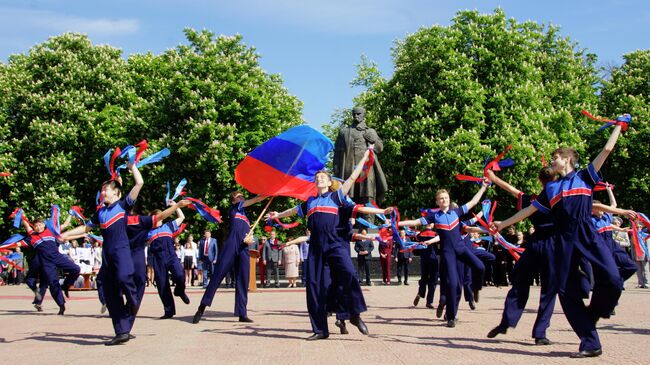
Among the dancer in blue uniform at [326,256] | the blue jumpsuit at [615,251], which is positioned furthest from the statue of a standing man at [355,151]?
the dancer in blue uniform at [326,256]

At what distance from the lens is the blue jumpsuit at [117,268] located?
901 cm

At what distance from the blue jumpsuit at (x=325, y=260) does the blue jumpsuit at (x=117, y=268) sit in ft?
7.27

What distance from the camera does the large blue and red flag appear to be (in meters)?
12.7

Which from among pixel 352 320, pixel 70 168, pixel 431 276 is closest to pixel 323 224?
pixel 352 320

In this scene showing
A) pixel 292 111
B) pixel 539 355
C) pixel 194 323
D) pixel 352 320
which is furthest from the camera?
pixel 292 111

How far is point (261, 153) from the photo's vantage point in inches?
529

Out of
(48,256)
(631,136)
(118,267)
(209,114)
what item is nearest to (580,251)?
(118,267)

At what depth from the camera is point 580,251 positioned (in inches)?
299

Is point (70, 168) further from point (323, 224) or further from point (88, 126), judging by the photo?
point (323, 224)

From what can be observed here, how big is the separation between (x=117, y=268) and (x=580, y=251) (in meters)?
5.35

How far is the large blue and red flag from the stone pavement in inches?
87.9

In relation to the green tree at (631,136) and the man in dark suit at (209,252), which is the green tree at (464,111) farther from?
the man in dark suit at (209,252)

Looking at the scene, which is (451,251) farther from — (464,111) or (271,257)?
(464,111)

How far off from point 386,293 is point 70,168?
2410cm
